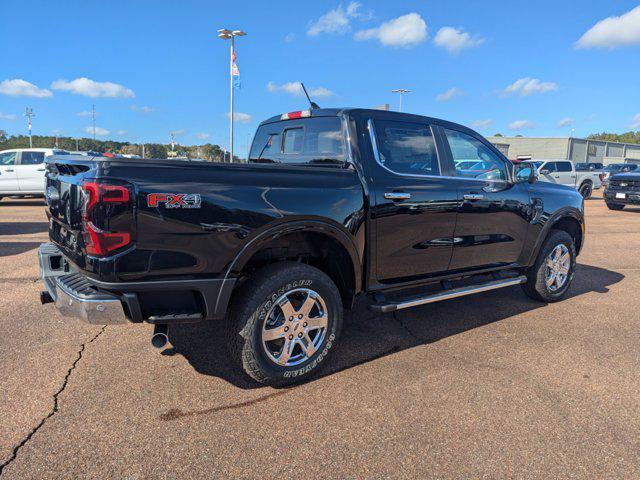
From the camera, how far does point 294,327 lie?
10.2 feet

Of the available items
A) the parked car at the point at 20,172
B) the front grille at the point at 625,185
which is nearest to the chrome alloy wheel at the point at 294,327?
the parked car at the point at 20,172

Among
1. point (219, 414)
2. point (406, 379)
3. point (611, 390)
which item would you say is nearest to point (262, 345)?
point (219, 414)

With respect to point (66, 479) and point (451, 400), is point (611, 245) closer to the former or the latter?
point (451, 400)

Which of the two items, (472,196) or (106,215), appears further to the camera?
(472,196)

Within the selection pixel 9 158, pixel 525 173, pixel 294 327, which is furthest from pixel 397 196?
pixel 9 158

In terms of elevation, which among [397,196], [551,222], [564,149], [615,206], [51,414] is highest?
[564,149]

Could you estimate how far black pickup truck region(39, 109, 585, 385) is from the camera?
2545mm

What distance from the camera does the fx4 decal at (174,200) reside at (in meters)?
2.50

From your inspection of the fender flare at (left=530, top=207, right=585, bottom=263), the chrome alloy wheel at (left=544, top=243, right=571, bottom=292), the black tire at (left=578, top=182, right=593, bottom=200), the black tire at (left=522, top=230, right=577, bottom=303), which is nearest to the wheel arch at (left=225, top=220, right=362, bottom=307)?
the fender flare at (left=530, top=207, right=585, bottom=263)

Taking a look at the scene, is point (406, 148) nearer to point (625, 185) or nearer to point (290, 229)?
point (290, 229)

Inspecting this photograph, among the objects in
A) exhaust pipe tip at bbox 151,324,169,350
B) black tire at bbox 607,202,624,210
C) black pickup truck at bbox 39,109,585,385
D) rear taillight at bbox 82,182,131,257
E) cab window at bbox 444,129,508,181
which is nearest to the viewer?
rear taillight at bbox 82,182,131,257

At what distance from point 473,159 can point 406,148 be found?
3.04 feet

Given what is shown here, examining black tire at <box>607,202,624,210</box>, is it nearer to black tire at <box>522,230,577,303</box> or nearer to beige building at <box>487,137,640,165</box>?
black tire at <box>522,230,577,303</box>

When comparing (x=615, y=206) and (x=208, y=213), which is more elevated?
(x=208, y=213)
